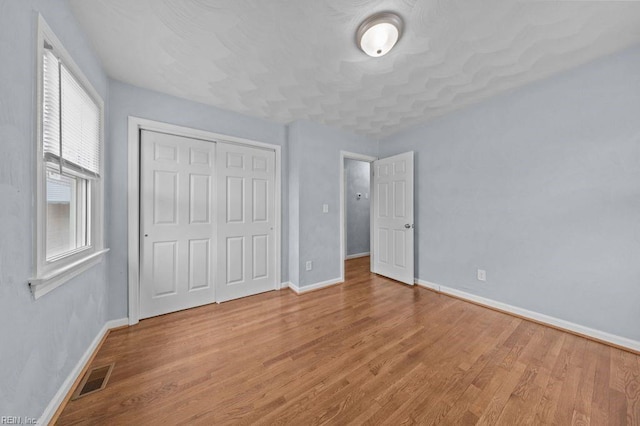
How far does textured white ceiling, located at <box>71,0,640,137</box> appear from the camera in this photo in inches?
55.1

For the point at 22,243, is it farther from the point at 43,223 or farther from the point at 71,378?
the point at 71,378

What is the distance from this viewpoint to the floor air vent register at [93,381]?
54.4 inches

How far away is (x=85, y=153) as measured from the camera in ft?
5.43

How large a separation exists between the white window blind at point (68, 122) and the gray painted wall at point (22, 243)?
0.17 m

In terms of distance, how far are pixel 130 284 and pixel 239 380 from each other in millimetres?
1599

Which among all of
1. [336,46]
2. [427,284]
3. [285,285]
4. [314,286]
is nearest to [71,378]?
[285,285]

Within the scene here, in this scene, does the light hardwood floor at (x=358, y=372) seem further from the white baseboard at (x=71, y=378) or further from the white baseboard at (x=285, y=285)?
the white baseboard at (x=285, y=285)

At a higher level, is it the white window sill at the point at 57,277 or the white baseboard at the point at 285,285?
the white window sill at the point at 57,277

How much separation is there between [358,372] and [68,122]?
8.59ft

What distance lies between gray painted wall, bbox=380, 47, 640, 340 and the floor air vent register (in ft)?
11.6

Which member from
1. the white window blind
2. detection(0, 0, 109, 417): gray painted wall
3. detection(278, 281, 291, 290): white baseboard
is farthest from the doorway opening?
detection(0, 0, 109, 417): gray painted wall

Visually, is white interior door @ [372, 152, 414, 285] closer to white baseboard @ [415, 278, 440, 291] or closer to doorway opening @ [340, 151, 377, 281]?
white baseboard @ [415, 278, 440, 291]

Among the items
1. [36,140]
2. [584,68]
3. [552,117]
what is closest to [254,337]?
[36,140]

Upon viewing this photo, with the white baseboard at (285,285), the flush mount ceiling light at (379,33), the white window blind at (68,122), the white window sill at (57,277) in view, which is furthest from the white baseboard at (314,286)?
the flush mount ceiling light at (379,33)
